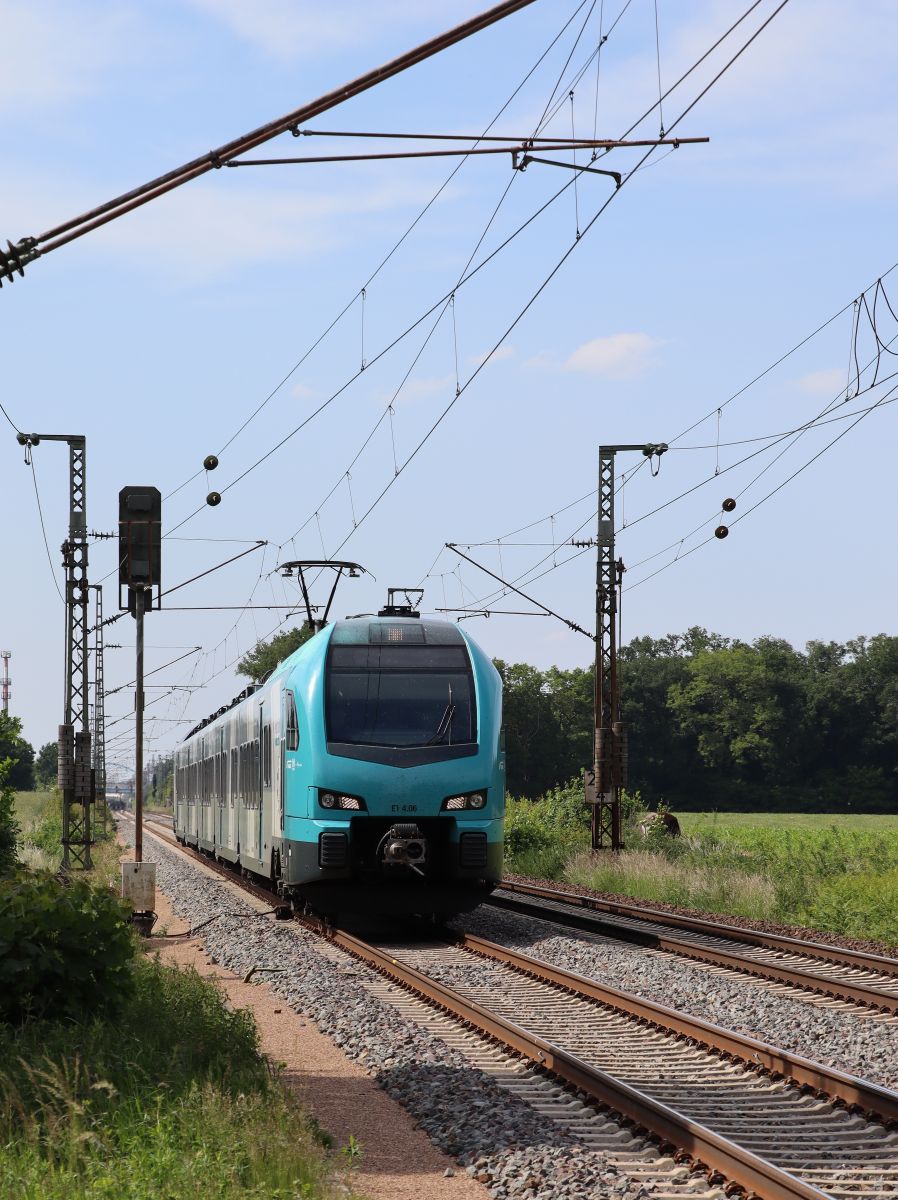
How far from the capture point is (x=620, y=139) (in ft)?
37.5

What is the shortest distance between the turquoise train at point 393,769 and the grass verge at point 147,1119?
776cm

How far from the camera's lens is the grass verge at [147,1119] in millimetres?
5969

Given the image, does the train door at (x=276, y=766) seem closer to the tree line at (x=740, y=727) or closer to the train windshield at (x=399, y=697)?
the train windshield at (x=399, y=697)

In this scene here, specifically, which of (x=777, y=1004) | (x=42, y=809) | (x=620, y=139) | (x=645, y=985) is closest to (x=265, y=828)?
(x=645, y=985)

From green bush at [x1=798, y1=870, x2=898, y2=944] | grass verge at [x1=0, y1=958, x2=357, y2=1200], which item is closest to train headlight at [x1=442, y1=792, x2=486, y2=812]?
green bush at [x1=798, y1=870, x2=898, y2=944]

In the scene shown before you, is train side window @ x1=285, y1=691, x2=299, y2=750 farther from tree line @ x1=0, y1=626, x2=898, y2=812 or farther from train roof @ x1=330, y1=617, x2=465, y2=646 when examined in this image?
tree line @ x1=0, y1=626, x2=898, y2=812

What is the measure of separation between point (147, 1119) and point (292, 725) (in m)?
11.7

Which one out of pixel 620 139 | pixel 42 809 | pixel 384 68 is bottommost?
pixel 42 809

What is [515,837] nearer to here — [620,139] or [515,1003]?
[515,1003]

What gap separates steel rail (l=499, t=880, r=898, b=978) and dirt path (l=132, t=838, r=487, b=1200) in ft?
18.9

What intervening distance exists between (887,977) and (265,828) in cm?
988

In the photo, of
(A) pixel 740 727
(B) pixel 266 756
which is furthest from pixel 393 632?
(A) pixel 740 727

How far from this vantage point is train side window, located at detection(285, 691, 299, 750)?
1833 cm

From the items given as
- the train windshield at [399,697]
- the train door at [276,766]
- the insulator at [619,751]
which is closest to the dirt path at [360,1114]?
the train windshield at [399,697]
